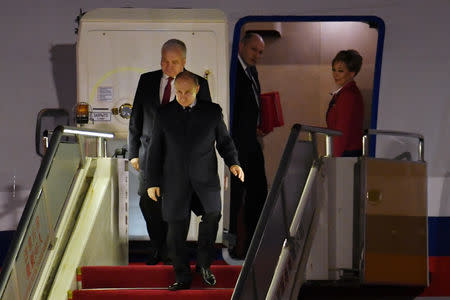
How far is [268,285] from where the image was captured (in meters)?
5.42

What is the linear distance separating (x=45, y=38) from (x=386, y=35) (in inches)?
119

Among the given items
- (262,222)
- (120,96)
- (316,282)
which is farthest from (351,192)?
(262,222)

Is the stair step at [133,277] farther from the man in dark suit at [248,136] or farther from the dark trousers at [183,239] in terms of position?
the man in dark suit at [248,136]

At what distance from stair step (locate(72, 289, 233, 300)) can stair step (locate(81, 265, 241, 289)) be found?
316mm

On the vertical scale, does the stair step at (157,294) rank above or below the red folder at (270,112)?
below

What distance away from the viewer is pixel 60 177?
6.09 metres

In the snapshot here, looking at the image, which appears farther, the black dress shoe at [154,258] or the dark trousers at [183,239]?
the black dress shoe at [154,258]

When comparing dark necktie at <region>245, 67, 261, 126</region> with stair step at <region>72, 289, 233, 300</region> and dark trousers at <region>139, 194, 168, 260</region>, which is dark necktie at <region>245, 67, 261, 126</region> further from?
stair step at <region>72, 289, 233, 300</region>

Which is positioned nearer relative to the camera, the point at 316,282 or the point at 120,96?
the point at 316,282

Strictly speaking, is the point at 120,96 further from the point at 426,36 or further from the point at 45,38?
the point at 426,36

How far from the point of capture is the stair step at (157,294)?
5699 mm

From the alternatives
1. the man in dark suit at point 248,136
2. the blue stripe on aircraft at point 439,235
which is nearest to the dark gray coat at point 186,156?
the man in dark suit at point 248,136

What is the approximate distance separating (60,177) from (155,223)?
1028 millimetres

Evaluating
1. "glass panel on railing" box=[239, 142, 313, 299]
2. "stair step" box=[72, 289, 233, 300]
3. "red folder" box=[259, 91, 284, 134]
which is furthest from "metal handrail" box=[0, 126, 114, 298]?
"red folder" box=[259, 91, 284, 134]
